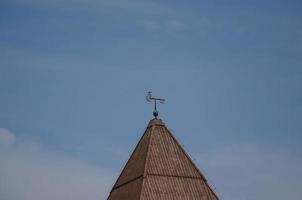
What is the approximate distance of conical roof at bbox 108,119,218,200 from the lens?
34844 mm

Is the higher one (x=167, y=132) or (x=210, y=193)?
(x=167, y=132)

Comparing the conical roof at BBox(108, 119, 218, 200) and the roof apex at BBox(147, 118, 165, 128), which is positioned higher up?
Answer: the roof apex at BBox(147, 118, 165, 128)

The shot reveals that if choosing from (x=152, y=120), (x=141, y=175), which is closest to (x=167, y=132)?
(x=152, y=120)

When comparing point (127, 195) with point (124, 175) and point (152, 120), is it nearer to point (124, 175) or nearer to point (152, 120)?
point (124, 175)

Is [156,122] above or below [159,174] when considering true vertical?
above

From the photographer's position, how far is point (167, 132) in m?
37.9

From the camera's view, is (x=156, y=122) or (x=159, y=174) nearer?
(x=159, y=174)

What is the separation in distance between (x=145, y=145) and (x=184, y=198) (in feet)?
12.9

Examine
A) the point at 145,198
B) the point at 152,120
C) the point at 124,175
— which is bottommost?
the point at 145,198

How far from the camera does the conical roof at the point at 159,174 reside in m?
34.8

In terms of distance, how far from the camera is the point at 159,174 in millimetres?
35531

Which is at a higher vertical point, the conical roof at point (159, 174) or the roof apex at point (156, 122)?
the roof apex at point (156, 122)

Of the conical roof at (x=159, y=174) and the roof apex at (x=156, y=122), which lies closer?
the conical roof at (x=159, y=174)

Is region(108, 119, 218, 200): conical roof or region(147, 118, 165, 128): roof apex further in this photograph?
region(147, 118, 165, 128): roof apex
